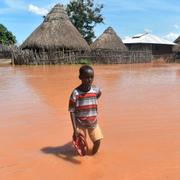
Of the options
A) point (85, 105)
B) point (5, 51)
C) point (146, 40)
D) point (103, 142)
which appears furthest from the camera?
point (146, 40)

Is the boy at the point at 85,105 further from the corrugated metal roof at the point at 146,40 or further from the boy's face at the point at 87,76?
the corrugated metal roof at the point at 146,40

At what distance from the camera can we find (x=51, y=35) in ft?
80.9

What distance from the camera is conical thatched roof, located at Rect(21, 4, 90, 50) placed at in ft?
79.5

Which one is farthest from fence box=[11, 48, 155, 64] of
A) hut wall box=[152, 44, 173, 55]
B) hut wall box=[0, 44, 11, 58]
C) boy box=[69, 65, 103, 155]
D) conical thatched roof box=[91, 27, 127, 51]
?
boy box=[69, 65, 103, 155]

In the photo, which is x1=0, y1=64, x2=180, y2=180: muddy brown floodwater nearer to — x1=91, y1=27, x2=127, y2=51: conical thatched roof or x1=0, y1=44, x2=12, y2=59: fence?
x1=91, y1=27, x2=127, y2=51: conical thatched roof

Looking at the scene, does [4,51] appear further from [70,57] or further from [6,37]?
[70,57]

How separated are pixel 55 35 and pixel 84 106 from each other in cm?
2125

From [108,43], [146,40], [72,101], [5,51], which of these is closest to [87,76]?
[72,101]

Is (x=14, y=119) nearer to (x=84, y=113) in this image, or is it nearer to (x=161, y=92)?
(x=84, y=113)

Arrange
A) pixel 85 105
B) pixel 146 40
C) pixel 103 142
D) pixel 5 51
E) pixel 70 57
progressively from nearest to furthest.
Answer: pixel 85 105
pixel 103 142
pixel 70 57
pixel 5 51
pixel 146 40

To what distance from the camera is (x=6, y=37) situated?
129 feet

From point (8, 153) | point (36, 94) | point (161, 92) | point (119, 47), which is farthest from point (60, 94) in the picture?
point (119, 47)

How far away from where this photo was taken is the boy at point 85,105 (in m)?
3.82

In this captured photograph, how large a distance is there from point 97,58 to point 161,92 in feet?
54.8
